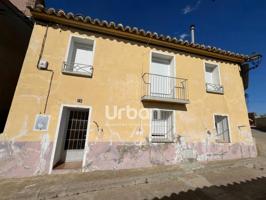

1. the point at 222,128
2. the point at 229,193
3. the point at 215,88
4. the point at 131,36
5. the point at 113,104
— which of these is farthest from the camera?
the point at 215,88

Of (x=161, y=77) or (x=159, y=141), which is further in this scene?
(x=161, y=77)

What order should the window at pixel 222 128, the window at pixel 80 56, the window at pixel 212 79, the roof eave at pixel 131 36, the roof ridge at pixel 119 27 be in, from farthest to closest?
the window at pixel 212 79, the window at pixel 222 128, the window at pixel 80 56, the roof eave at pixel 131 36, the roof ridge at pixel 119 27

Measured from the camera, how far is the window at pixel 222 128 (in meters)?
6.89

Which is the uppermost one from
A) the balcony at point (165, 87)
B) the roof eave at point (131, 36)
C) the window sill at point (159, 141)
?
the roof eave at point (131, 36)

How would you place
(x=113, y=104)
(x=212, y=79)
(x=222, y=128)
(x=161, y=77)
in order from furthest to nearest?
1. (x=212, y=79)
2. (x=222, y=128)
3. (x=161, y=77)
4. (x=113, y=104)

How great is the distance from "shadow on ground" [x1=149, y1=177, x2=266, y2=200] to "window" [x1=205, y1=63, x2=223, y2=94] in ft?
13.9

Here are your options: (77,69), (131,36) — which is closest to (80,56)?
(77,69)

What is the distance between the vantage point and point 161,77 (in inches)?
261

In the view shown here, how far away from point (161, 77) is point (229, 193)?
4.84m

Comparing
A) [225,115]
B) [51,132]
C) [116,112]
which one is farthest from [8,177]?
[225,115]

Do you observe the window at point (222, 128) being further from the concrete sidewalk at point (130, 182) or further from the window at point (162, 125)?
the window at point (162, 125)

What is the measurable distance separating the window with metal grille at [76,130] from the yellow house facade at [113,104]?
0.13 ft

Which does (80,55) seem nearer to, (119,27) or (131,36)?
(119,27)

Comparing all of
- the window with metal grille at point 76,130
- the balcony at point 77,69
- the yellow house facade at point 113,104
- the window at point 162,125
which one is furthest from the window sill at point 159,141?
the balcony at point 77,69
